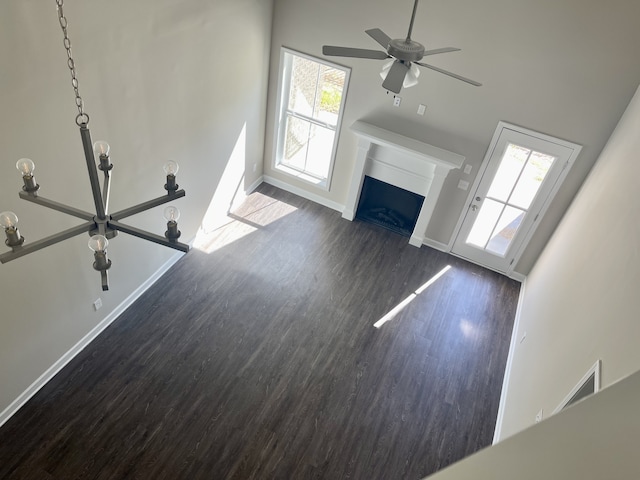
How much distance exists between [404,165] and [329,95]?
139 cm

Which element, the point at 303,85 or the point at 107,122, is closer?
the point at 107,122

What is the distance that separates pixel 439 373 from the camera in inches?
194

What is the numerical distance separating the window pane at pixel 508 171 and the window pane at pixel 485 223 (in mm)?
142

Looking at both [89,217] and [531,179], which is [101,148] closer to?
[89,217]

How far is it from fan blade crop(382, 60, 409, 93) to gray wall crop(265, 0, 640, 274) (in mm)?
2519

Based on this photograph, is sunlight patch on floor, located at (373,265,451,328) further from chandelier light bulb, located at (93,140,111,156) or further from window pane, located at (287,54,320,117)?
chandelier light bulb, located at (93,140,111,156)

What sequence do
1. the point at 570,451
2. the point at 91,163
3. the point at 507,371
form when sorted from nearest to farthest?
the point at 570,451 → the point at 91,163 → the point at 507,371

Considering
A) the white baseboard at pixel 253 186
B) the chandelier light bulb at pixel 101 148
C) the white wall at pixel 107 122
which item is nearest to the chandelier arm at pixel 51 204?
the chandelier light bulb at pixel 101 148

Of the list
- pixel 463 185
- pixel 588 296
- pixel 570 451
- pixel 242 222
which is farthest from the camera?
pixel 242 222

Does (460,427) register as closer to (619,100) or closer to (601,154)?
(601,154)

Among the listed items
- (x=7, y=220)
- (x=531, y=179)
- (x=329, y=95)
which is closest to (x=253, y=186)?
(x=329, y=95)

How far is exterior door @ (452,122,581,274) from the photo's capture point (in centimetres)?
525

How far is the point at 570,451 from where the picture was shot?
56.8 inches

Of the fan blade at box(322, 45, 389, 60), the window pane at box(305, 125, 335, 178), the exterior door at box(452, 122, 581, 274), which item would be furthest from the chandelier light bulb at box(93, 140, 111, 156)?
the exterior door at box(452, 122, 581, 274)
